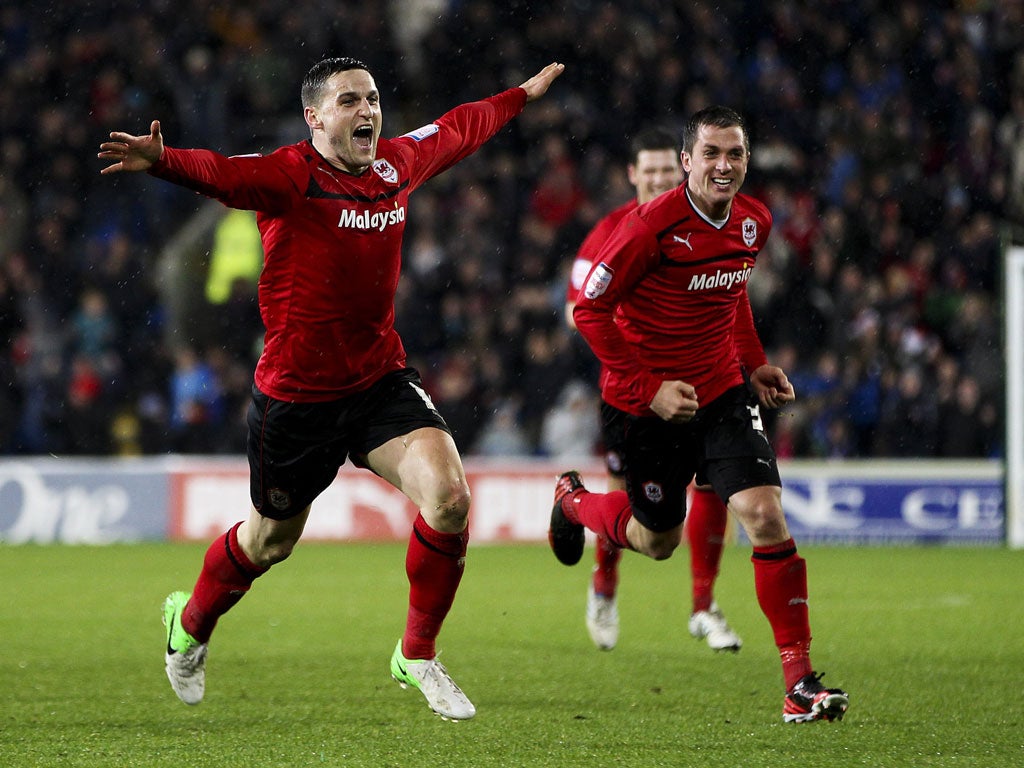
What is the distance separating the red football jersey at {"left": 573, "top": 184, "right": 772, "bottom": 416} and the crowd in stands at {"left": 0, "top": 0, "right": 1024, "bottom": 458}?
739cm

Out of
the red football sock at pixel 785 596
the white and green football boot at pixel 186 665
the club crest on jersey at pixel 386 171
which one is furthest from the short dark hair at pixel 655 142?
the white and green football boot at pixel 186 665

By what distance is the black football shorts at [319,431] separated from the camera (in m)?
5.39

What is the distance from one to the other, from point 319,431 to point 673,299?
1.57 meters

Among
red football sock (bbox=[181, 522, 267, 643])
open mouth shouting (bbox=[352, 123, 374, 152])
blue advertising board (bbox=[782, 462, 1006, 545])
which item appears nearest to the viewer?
open mouth shouting (bbox=[352, 123, 374, 152])

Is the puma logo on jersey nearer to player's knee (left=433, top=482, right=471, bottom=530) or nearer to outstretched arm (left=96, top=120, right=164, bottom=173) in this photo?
player's knee (left=433, top=482, right=471, bottom=530)

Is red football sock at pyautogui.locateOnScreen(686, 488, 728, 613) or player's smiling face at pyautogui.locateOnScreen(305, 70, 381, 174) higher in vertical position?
player's smiling face at pyautogui.locateOnScreen(305, 70, 381, 174)

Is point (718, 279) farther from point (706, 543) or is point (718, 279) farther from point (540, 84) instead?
point (706, 543)

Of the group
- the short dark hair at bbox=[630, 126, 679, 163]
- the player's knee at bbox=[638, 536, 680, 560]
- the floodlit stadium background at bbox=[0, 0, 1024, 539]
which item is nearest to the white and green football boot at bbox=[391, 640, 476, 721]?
the player's knee at bbox=[638, 536, 680, 560]

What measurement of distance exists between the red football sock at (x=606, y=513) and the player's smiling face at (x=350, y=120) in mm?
2112

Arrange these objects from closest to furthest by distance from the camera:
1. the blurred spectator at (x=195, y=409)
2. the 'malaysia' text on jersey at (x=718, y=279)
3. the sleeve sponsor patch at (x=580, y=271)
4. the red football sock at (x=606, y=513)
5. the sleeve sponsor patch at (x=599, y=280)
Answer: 1. the sleeve sponsor patch at (x=599, y=280)
2. the 'malaysia' text on jersey at (x=718, y=279)
3. the red football sock at (x=606, y=513)
4. the sleeve sponsor patch at (x=580, y=271)
5. the blurred spectator at (x=195, y=409)

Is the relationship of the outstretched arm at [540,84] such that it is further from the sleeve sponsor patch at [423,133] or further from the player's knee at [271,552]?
the player's knee at [271,552]

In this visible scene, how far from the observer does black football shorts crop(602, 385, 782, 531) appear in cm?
570

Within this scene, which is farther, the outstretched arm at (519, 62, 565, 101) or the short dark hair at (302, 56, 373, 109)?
the outstretched arm at (519, 62, 565, 101)

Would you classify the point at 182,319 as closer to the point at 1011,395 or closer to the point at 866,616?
the point at 1011,395
